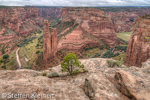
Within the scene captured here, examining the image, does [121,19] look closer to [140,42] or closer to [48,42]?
[140,42]

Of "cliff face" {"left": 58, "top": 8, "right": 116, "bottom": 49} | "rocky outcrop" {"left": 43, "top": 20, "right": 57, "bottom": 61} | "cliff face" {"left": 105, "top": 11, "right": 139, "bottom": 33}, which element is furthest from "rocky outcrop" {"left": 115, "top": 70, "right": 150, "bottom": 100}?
"cliff face" {"left": 105, "top": 11, "right": 139, "bottom": 33}

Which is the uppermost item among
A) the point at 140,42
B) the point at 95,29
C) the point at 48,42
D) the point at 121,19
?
the point at 121,19

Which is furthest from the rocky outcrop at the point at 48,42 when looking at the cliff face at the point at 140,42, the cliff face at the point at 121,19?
the cliff face at the point at 121,19

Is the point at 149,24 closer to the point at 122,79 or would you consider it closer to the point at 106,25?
the point at 122,79

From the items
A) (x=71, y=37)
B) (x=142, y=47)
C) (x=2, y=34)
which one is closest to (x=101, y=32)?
(x=71, y=37)

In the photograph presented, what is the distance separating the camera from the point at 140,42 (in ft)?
91.0

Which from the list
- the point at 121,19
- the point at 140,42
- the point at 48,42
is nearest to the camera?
the point at 140,42

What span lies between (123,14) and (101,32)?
337 ft

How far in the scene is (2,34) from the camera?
66.4m

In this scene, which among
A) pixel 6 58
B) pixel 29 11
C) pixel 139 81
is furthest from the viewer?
pixel 29 11

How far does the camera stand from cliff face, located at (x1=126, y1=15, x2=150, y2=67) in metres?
26.8

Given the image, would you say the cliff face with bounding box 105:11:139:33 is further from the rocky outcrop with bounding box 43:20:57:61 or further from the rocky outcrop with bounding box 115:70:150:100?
the rocky outcrop with bounding box 115:70:150:100

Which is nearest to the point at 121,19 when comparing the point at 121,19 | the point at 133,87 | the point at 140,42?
the point at 121,19

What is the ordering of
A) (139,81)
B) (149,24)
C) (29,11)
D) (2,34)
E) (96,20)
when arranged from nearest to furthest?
1. (139,81)
2. (149,24)
3. (96,20)
4. (2,34)
5. (29,11)
